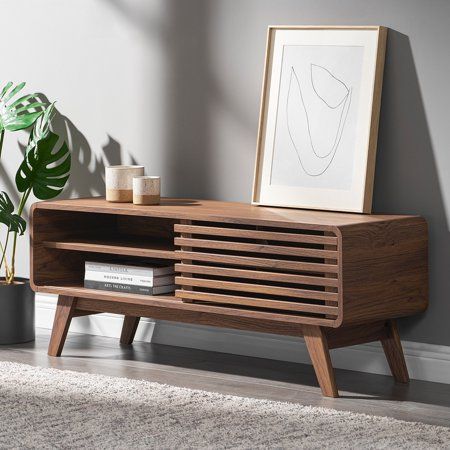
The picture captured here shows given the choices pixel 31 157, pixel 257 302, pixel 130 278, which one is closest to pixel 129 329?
pixel 130 278

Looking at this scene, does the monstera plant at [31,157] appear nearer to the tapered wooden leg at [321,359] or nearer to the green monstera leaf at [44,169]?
the green monstera leaf at [44,169]

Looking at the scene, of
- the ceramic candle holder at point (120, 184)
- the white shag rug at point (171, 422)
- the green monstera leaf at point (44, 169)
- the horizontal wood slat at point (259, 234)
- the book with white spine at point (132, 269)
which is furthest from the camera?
the green monstera leaf at point (44, 169)

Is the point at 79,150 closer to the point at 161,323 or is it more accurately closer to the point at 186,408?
the point at 161,323

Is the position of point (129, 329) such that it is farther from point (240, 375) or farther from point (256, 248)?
point (256, 248)

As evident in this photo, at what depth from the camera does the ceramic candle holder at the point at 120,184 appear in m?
3.57

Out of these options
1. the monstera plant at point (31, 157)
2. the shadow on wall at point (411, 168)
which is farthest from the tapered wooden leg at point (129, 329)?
the shadow on wall at point (411, 168)

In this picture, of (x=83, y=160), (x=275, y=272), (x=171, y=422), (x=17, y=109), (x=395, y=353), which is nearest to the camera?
(x=171, y=422)

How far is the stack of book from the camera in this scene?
3453 millimetres

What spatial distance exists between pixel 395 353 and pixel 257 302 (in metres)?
0.50

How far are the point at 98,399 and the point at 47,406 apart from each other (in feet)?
0.50

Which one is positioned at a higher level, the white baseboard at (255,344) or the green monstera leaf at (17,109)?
the green monstera leaf at (17,109)

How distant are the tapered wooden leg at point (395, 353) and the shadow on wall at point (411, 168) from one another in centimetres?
10

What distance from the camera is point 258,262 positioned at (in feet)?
10.3

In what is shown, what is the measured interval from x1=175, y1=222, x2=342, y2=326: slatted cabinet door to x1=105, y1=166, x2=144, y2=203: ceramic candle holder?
0.34 m
